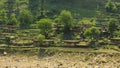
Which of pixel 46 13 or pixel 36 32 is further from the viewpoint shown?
pixel 46 13

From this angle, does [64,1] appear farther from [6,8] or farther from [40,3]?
[6,8]

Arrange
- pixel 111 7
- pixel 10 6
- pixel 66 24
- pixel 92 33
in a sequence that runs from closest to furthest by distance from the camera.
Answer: pixel 92 33 < pixel 66 24 < pixel 111 7 < pixel 10 6

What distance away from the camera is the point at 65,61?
242ft

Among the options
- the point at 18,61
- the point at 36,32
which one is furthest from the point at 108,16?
the point at 18,61

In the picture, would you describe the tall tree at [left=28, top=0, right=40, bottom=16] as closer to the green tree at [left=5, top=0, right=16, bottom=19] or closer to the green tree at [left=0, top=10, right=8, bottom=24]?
the green tree at [left=5, top=0, right=16, bottom=19]

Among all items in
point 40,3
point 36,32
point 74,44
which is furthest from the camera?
point 40,3

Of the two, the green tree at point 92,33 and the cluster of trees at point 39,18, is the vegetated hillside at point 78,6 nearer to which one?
the cluster of trees at point 39,18

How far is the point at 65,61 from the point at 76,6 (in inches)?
1629

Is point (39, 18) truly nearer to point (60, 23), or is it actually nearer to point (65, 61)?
point (60, 23)

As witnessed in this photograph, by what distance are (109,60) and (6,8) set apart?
45.0m

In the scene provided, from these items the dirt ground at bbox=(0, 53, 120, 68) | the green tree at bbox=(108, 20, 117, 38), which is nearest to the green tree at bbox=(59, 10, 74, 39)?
the green tree at bbox=(108, 20, 117, 38)

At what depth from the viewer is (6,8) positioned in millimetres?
109000

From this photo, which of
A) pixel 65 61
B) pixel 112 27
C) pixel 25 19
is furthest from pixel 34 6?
pixel 65 61

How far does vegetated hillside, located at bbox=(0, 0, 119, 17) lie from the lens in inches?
4181
